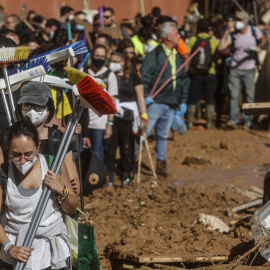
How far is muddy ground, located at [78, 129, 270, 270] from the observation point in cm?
604

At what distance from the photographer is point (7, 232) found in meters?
4.35

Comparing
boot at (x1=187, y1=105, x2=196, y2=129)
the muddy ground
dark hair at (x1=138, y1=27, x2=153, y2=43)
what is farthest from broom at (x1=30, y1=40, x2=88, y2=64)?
boot at (x1=187, y1=105, x2=196, y2=129)

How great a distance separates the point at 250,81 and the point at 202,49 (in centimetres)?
128

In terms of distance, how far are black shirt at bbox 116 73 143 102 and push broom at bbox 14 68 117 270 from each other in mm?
4612

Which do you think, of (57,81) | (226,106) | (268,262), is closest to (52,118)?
(57,81)

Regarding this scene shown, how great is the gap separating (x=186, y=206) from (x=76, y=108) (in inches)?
152

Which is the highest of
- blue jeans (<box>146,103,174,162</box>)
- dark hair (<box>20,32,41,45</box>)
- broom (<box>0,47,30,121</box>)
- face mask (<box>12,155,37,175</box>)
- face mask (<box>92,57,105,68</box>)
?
broom (<box>0,47,30,121</box>)

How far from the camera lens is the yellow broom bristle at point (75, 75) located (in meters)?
4.39

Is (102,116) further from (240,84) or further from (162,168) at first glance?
(240,84)

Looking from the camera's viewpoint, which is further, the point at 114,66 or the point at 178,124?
the point at 178,124

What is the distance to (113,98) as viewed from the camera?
8773 mm

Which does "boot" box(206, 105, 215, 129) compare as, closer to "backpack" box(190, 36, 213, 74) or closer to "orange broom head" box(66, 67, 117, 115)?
"backpack" box(190, 36, 213, 74)

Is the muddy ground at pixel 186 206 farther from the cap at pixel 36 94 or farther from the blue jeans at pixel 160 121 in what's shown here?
the cap at pixel 36 94

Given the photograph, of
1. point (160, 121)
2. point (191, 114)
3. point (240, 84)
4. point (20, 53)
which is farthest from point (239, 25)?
point (20, 53)
